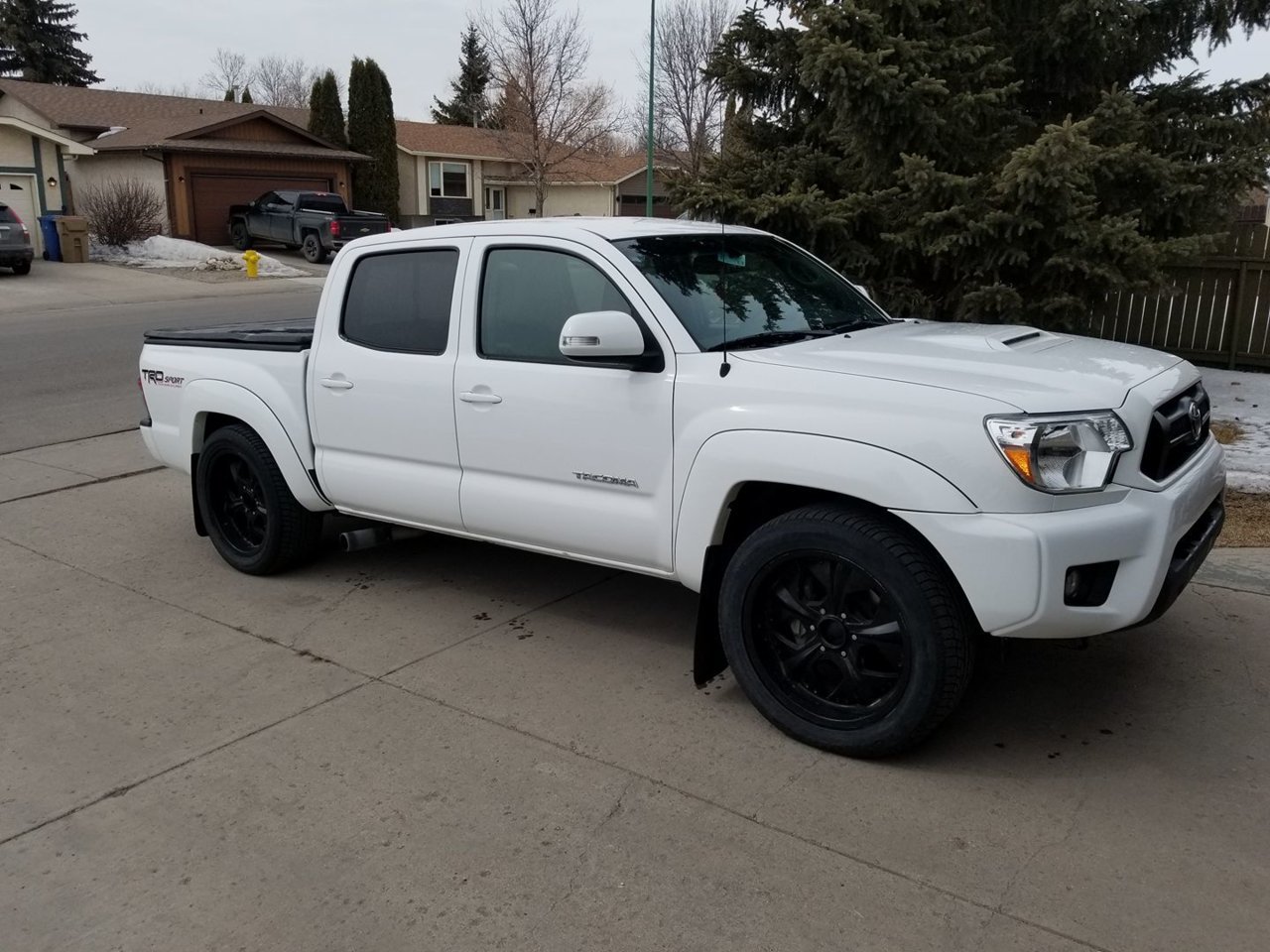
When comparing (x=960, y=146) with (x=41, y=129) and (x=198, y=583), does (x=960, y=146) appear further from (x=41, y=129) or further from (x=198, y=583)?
(x=41, y=129)

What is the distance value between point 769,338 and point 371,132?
41093 mm

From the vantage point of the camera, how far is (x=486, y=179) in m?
49.4

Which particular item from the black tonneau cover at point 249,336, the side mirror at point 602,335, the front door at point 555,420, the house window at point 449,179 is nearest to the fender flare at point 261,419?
the black tonneau cover at point 249,336

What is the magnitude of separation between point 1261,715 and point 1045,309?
17.4 ft

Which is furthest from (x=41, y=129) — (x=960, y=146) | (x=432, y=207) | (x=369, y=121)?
(x=960, y=146)

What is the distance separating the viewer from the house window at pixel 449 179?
47.1 m

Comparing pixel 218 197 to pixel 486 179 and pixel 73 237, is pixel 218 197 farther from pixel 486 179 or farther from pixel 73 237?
pixel 486 179

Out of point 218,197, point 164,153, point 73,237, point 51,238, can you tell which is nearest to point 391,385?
point 73,237

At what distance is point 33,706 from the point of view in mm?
4410

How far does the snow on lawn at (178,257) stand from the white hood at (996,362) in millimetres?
26016

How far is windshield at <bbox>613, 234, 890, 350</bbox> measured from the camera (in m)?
4.41

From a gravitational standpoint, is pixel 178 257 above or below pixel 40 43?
below

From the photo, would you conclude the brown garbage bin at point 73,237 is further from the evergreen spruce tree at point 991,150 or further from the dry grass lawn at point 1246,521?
the dry grass lawn at point 1246,521

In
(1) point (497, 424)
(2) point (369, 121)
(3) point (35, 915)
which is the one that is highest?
(2) point (369, 121)
